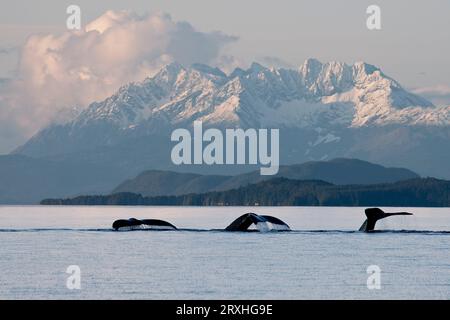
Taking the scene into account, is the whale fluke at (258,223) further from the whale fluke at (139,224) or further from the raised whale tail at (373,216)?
the raised whale tail at (373,216)

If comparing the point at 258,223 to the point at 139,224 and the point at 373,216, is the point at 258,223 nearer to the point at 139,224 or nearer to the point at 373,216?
the point at 373,216

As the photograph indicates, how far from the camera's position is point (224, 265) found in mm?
92125

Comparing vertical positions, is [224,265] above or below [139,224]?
below

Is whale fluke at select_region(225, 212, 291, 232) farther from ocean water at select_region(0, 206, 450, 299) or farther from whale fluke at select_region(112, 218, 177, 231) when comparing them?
whale fluke at select_region(112, 218, 177, 231)

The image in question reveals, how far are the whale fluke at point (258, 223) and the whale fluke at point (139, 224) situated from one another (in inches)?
317

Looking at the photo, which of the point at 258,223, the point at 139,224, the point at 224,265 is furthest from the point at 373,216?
the point at 224,265

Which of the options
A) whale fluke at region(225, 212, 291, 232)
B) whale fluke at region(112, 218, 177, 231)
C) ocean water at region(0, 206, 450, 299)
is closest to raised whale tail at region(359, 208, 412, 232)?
ocean water at region(0, 206, 450, 299)

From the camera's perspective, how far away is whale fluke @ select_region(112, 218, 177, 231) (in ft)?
475

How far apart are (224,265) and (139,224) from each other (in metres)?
56.3

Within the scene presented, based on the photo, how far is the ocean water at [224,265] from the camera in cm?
7475

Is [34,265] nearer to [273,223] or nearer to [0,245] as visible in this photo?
[0,245]

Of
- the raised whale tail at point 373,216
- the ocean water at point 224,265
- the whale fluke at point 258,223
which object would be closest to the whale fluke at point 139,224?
the whale fluke at point 258,223
